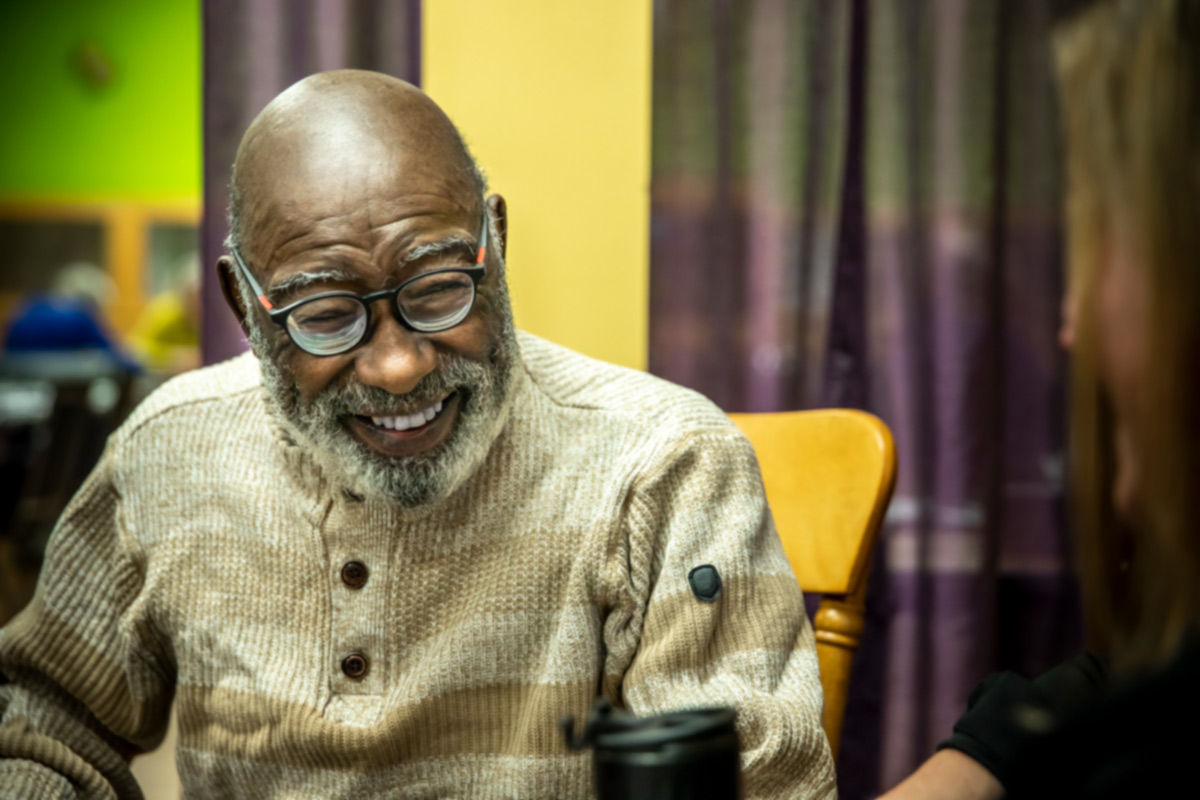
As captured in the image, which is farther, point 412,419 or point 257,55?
point 257,55

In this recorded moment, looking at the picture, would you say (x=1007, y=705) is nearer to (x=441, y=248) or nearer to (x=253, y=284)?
(x=441, y=248)

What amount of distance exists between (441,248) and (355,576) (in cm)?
39

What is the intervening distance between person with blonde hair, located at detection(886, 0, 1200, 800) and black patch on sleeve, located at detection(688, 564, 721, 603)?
0.51 m

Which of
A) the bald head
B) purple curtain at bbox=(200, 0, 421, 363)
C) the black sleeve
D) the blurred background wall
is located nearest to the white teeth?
the bald head

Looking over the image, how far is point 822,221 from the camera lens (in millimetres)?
2148

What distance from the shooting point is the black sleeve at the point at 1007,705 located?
3.60 ft

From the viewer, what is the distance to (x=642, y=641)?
4.08ft

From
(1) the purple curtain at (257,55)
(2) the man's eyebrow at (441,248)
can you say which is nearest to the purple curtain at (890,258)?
(1) the purple curtain at (257,55)

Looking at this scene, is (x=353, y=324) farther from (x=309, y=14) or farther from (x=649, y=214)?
(x=309, y=14)

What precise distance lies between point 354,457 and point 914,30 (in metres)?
1.43

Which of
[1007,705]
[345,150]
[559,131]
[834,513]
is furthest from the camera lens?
[559,131]

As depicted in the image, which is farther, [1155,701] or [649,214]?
[649,214]

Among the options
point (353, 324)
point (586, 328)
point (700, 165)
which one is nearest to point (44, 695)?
point (353, 324)

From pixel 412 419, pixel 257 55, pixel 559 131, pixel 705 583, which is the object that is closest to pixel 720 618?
pixel 705 583
